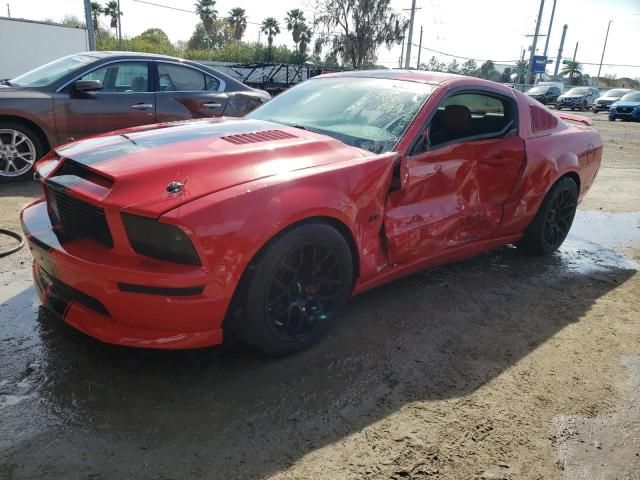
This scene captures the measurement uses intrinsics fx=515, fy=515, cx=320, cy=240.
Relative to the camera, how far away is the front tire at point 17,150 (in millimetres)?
5641

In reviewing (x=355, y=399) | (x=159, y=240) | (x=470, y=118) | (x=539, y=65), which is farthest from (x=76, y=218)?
(x=539, y=65)

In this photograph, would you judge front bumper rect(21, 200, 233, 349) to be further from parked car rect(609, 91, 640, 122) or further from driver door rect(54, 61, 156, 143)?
parked car rect(609, 91, 640, 122)

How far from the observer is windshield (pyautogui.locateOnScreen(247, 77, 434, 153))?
317cm

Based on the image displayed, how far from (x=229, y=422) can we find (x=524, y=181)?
2.92 metres

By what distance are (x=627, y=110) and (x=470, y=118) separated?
84.5ft

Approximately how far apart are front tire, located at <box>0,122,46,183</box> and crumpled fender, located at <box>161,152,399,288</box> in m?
4.50

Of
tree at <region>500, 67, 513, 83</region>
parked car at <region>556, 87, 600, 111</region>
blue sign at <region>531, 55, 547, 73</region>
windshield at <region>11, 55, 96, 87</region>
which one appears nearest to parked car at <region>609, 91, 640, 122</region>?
parked car at <region>556, 87, 600, 111</region>

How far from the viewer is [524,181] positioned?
3982mm

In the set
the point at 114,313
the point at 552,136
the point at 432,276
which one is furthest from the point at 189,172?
the point at 552,136

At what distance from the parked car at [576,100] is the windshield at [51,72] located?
32.7 metres

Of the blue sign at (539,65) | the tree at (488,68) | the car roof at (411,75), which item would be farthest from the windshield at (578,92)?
the tree at (488,68)

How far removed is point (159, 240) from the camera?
2248mm

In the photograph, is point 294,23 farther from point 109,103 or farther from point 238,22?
point 109,103

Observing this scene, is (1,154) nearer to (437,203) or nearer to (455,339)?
(437,203)
